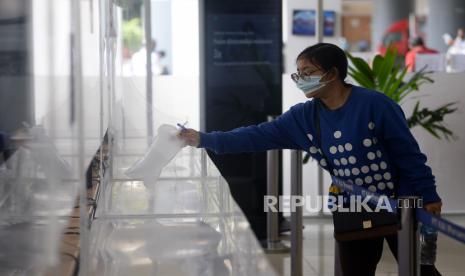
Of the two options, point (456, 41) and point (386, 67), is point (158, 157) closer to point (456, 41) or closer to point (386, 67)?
point (386, 67)

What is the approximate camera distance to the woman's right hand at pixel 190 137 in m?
2.90

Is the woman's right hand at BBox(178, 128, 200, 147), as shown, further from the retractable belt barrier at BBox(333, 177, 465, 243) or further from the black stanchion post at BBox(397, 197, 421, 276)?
the black stanchion post at BBox(397, 197, 421, 276)

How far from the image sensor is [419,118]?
5555 mm

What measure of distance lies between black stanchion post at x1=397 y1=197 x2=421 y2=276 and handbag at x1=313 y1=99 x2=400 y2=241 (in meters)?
0.22

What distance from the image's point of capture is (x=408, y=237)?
245 centimetres

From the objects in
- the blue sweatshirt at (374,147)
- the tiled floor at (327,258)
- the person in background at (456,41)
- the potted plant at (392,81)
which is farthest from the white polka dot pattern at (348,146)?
the person in background at (456,41)

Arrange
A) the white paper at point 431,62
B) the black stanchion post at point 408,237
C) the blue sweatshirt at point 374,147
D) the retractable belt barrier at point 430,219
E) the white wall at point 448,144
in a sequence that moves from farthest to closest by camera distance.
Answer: the white paper at point 431,62, the white wall at point 448,144, the blue sweatshirt at point 374,147, the black stanchion post at point 408,237, the retractable belt barrier at point 430,219

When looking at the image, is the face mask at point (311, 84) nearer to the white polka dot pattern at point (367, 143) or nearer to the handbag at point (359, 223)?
the handbag at point (359, 223)

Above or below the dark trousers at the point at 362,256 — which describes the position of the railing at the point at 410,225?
above

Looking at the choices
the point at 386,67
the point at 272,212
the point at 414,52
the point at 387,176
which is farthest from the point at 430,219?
the point at 414,52

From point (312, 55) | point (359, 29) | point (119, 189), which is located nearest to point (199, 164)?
point (119, 189)

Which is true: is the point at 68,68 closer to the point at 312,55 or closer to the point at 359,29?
the point at 312,55

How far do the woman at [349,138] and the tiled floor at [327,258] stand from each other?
5.71ft

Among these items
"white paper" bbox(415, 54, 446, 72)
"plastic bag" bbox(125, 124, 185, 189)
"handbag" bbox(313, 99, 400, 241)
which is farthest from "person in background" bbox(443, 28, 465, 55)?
"plastic bag" bbox(125, 124, 185, 189)
